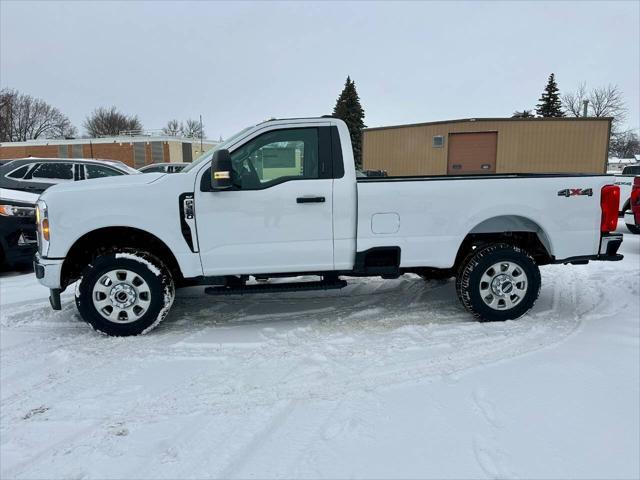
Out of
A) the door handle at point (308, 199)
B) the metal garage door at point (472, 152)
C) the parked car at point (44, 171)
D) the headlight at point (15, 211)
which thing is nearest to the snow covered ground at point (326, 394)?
the door handle at point (308, 199)

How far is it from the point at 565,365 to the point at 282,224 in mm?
2630

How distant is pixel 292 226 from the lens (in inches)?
171

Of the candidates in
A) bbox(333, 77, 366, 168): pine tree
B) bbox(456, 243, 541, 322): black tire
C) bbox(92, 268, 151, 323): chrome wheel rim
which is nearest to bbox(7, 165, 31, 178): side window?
bbox(92, 268, 151, 323): chrome wheel rim

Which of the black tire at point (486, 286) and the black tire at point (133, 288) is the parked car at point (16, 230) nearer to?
the black tire at point (133, 288)

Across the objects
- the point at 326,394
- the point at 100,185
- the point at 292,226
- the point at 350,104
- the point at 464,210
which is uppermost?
the point at 350,104

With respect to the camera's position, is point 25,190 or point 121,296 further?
point 25,190

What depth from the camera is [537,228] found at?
473 cm

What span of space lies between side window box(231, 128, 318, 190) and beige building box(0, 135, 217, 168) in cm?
4958

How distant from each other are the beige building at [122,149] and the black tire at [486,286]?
165 feet

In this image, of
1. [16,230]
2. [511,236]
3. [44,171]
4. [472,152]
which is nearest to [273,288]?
[511,236]

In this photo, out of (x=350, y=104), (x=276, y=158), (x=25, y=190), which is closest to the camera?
(x=276, y=158)

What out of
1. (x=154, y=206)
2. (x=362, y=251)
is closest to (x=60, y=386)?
(x=154, y=206)

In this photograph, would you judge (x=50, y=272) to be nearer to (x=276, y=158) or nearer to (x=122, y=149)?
(x=276, y=158)

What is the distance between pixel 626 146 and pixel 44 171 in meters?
84.4
